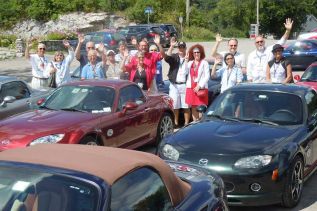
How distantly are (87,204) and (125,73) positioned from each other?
836cm

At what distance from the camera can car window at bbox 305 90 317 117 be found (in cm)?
764

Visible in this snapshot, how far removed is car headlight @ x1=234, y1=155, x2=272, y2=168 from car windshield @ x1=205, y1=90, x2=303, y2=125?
109cm

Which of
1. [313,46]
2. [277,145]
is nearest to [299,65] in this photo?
[313,46]

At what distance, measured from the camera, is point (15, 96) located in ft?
36.0

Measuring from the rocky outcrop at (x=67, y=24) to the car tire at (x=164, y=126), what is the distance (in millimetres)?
39921

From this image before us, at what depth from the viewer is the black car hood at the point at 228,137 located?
6.46 meters

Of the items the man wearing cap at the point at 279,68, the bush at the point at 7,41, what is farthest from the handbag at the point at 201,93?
the bush at the point at 7,41

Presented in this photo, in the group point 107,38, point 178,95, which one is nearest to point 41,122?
point 178,95

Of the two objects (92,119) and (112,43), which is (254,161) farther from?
(112,43)

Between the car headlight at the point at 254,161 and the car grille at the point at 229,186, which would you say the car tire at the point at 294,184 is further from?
the car grille at the point at 229,186

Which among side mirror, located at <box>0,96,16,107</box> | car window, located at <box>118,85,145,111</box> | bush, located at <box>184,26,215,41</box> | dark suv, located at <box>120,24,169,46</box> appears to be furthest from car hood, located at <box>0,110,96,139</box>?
bush, located at <box>184,26,215,41</box>

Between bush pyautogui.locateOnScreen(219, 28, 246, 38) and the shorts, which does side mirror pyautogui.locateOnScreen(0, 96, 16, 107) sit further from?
bush pyautogui.locateOnScreen(219, 28, 246, 38)

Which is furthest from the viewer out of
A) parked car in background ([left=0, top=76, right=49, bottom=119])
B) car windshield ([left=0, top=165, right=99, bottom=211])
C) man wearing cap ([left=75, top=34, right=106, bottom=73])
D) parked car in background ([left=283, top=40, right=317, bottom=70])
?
parked car in background ([left=283, top=40, right=317, bottom=70])

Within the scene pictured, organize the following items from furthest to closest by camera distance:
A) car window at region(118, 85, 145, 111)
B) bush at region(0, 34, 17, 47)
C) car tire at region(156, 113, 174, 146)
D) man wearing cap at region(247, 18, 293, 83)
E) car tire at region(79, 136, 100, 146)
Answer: bush at region(0, 34, 17, 47) → man wearing cap at region(247, 18, 293, 83) → car tire at region(156, 113, 174, 146) → car window at region(118, 85, 145, 111) → car tire at region(79, 136, 100, 146)
